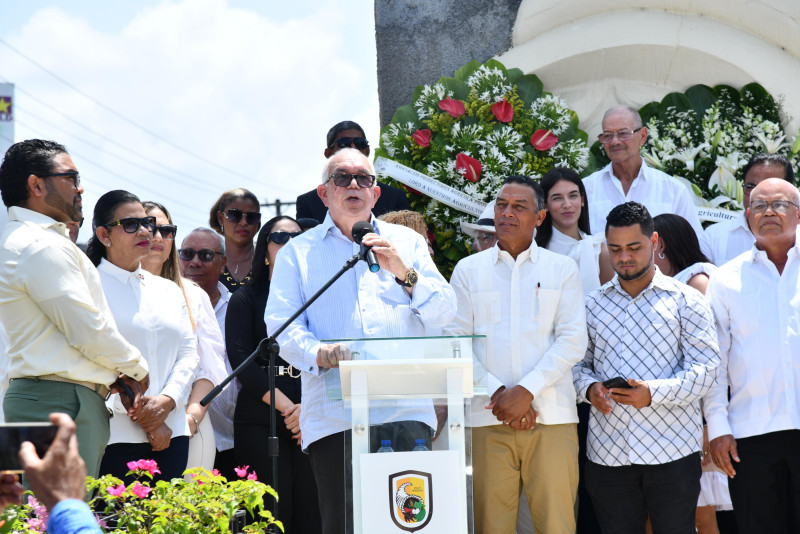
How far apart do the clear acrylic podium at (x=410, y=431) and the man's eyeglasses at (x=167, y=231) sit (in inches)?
95.6

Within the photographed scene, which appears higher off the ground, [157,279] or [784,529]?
[157,279]

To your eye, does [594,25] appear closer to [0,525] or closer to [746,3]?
[746,3]

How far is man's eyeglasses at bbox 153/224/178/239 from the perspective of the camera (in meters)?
5.71

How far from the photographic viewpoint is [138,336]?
16.5ft

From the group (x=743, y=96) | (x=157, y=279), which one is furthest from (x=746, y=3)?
(x=157, y=279)

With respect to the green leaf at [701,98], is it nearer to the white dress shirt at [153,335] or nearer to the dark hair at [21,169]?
the white dress shirt at [153,335]

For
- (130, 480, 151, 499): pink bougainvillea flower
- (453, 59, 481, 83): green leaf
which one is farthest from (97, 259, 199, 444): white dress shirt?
(453, 59, 481, 83): green leaf

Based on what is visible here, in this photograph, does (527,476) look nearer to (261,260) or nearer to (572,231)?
(572,231)

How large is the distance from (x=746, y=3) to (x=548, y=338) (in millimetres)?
4013

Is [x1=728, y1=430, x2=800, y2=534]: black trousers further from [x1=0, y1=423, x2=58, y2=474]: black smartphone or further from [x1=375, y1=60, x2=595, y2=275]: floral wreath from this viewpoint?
[x1=0, y1=423, x2=58, y2=474]: black smartphone

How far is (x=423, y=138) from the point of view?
7180 mm

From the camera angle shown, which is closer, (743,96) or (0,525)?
(0,525)

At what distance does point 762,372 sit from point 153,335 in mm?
3171

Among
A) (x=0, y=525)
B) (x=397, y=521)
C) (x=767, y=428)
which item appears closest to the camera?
(x=0, y=525)
